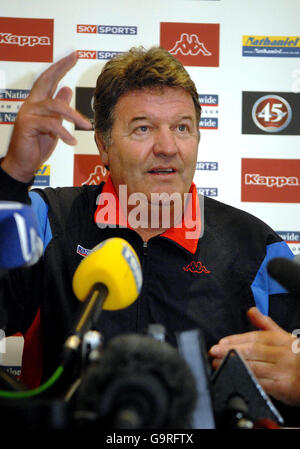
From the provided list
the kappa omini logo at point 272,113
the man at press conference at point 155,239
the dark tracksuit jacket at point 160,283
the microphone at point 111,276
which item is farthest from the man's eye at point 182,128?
the kappa omini logo at point 272,113

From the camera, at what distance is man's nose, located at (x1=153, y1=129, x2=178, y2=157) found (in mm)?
1323

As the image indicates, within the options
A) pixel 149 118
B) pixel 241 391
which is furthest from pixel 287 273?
pixel 149 118

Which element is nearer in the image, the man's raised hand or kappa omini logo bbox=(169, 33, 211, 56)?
the man's raised hand

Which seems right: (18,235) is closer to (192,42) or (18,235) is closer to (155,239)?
(155,239)

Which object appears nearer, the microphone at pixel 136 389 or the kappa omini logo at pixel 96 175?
the microphone at pixel 136 389

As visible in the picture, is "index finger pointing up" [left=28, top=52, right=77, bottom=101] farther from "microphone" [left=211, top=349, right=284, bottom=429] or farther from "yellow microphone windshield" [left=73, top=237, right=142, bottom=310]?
"microphone" [left=211, top=349, right=284, bottom=429]

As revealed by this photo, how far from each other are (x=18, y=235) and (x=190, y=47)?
2025 millimetres

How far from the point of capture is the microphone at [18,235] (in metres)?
0.55

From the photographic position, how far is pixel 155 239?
51.8 inches

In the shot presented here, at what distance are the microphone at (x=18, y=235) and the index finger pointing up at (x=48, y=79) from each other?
50 cm

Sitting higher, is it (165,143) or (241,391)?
(165,143)

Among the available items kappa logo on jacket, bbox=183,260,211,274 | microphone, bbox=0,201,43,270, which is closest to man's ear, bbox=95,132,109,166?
kappa logo on jacket, bbox=183,260,211,274

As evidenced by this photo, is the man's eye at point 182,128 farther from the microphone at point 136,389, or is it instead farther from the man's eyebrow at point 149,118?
the microphone at point 136,389

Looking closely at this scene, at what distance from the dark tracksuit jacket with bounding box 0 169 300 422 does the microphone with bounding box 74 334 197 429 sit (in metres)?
0.78
